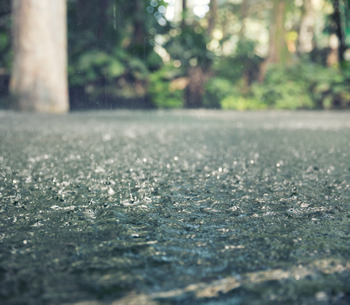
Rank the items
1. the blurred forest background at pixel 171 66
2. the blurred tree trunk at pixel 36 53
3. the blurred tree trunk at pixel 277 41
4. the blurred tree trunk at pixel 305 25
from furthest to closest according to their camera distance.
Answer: the blurred tree trunk at pixel 305 25, the blurred tree trunk at pixel 277 41, the blurred forest background at pixel 171 66, the blurred tree trunk at pixel 36 53

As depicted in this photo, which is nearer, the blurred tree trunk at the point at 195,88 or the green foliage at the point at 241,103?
the green foliage at the point at 241,103

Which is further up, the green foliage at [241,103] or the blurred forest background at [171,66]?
the blurred forest background at [171,66]

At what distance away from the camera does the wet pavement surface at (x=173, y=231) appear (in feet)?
2.87

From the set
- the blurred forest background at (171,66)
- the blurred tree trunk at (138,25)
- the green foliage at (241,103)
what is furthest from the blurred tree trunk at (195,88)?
the blurred tree trunk at (138,25)

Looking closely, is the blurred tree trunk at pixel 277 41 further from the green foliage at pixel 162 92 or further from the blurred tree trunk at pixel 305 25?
the green foliage at pixel 162 92

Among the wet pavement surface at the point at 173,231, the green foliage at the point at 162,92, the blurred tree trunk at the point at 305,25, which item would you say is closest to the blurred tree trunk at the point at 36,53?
the green foliage at the point at 162,92

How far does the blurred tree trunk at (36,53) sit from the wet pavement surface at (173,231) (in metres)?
6.09

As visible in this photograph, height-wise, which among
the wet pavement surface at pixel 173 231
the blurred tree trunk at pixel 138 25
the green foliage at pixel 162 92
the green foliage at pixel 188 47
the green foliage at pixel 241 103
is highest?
the blurred tree trunk at pixel 138 25

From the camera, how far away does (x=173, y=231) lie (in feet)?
4.31

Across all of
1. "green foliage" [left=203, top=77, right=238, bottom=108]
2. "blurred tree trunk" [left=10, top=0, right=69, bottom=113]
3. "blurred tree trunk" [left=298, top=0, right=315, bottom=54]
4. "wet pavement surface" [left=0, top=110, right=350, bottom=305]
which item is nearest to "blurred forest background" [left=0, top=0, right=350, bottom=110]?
"green foliage" [left=203, top=77, right=238, bottom=108]

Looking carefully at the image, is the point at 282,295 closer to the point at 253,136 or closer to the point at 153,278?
the point at 153,278

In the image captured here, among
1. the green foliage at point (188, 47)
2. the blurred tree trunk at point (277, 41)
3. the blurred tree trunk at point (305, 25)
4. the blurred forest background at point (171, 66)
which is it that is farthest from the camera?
the blurred tree trunk at point (305, 25)

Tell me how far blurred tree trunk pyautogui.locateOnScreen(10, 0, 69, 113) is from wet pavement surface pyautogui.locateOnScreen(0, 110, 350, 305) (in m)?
6.09

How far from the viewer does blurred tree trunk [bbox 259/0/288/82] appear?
14469mm
